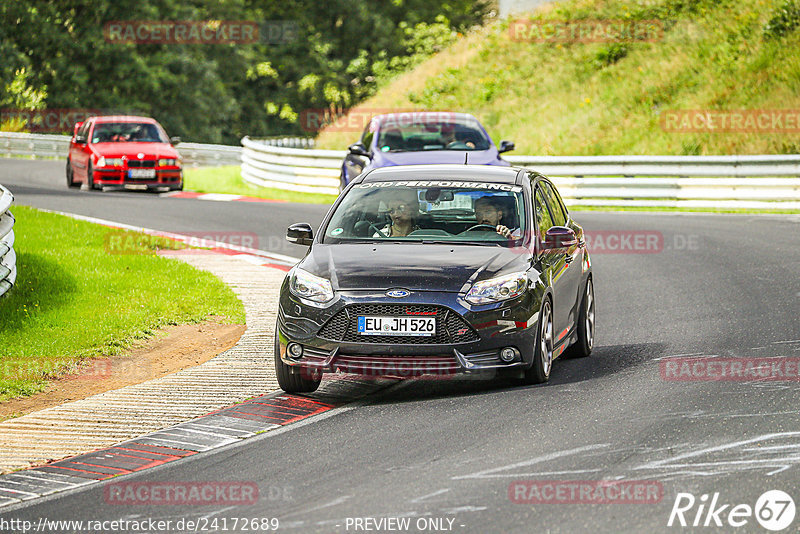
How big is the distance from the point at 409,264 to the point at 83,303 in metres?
5.21

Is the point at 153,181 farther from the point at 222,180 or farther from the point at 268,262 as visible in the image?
the point at 268,262

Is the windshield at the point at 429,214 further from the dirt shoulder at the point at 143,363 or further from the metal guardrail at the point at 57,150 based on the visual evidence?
the metal guardrail at the point at 57,150

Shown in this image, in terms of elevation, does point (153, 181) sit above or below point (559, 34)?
below

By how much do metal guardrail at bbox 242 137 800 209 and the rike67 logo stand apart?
19.0m

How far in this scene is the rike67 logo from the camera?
19.6 ft

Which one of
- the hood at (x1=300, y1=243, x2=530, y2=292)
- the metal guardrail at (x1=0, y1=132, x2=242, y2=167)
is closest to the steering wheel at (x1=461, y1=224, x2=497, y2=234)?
the hood at (x1=300, y1=243, x2=530, y2=292)

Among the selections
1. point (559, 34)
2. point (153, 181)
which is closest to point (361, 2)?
point (559, 34)

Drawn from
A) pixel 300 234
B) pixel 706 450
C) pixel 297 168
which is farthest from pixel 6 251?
pixel 297 168

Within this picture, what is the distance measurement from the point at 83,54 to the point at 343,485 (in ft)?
166

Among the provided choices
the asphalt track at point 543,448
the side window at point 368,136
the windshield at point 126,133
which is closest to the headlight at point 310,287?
the asphalt track at point 543,448

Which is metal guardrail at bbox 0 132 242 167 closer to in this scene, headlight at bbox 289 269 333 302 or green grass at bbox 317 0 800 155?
green grass at bbox 317 0 800 155

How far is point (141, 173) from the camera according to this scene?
27.8 meters

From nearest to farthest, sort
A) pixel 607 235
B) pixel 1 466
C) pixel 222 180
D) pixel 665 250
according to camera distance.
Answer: pixel 1 466 < pixel 665 250 < pixel 607 235 < pixel 222 180

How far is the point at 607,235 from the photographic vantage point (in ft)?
64.9
